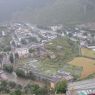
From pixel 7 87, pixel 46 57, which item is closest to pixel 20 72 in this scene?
pixel 7 87

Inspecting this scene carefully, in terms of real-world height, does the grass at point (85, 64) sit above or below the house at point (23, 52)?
below

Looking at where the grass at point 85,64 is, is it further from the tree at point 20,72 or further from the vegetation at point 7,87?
the vegetation at point 7,87

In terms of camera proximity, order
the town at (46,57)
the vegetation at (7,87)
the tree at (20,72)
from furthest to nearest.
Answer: the tree at (20,72), the town at (46,57), the vegetation at (7,87)

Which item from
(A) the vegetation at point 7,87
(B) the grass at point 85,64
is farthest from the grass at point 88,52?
(A) the vegetation at point 7,87

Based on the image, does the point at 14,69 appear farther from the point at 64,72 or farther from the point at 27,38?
the point at 27,38

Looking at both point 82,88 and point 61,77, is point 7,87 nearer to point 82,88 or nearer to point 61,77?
point 61,77

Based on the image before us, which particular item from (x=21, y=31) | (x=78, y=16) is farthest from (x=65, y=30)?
(x=78, y=16)

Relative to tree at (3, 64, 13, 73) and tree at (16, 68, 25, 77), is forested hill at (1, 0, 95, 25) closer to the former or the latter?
tree at (3, 64, 13, 73)

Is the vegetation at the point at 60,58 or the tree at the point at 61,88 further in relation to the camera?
the vegetation at the point at 60,58
